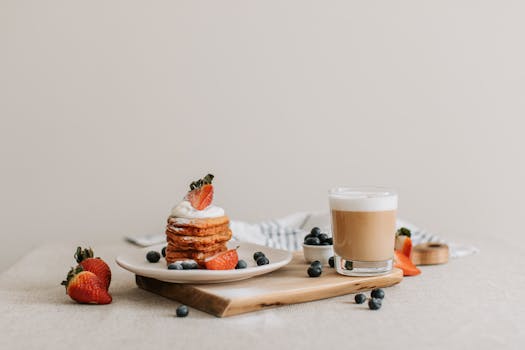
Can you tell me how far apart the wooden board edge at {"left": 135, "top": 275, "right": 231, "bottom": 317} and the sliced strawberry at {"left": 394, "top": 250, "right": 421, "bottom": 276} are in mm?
604

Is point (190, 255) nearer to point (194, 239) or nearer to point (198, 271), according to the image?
point (194, 239)

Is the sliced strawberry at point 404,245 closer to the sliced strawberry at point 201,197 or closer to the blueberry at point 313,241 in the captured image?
the blueberry at point 313,241

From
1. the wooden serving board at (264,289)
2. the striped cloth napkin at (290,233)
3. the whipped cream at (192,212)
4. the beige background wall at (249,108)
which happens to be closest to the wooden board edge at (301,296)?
the wooden serving board at (264,289)

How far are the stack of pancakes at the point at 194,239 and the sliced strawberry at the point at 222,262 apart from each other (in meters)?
0.07

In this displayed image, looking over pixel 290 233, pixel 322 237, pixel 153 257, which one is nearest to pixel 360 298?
pixel 322 237

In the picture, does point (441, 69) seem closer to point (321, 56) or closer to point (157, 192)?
point (321, 56)

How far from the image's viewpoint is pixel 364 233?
1.55 m

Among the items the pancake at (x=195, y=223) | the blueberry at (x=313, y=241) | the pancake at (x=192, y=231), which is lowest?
the blueberry at (x=313, y=241)

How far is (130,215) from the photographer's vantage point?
2.93m

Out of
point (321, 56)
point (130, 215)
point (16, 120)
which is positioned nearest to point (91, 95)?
point (16, 120)

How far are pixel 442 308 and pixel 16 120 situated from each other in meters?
2.14

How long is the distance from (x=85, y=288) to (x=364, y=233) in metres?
0.65

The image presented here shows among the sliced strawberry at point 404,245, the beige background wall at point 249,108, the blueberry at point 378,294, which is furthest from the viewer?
the beige background wall at point 249,108

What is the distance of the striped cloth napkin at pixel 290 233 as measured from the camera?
221cm
